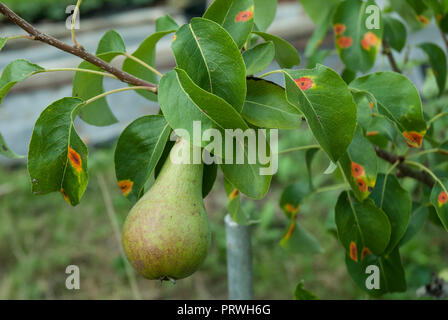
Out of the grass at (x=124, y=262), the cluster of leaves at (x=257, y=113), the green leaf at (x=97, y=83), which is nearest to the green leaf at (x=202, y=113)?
the cluster of leaves at (x=257, y=113)

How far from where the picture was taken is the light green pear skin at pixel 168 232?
0.62 meters

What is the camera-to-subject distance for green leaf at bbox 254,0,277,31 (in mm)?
881

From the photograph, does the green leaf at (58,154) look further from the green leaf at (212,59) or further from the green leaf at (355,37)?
the green leaf at (355,37)

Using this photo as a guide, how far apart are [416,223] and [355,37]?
14.4 inches

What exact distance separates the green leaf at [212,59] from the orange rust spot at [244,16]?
83 mm

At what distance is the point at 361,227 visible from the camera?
801 millimetres

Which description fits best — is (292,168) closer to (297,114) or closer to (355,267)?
(355,267)

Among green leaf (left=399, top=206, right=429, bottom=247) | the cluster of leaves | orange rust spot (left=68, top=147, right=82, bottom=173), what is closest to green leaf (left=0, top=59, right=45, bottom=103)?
the cluster of leaves

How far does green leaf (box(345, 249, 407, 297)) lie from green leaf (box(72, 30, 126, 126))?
489mm

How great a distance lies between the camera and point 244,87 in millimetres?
609

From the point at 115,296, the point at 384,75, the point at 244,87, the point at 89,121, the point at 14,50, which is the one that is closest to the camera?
the point at 244,87
